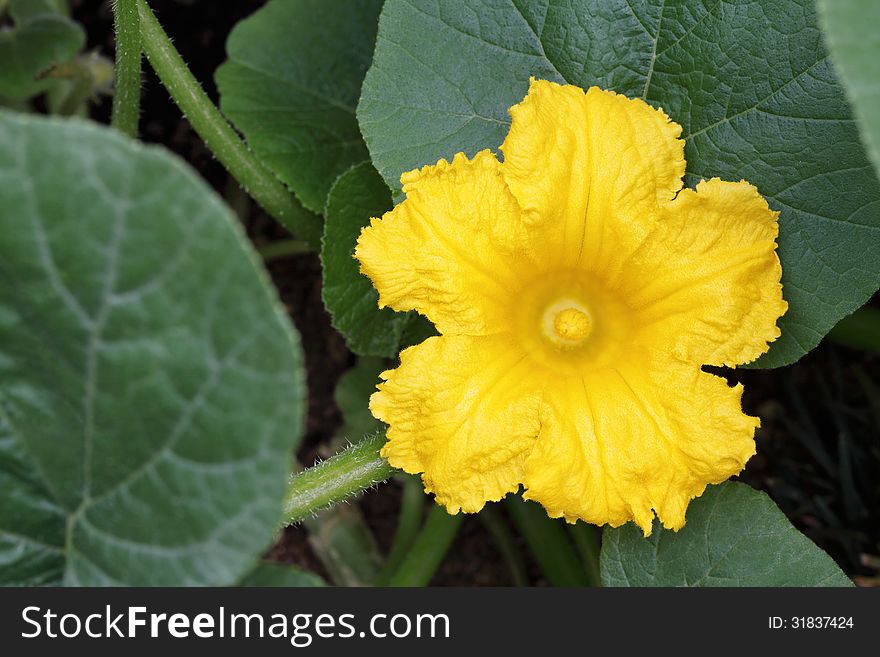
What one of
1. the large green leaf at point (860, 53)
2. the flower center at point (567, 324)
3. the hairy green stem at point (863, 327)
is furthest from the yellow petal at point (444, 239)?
the hairy green stem at point (863, 327)

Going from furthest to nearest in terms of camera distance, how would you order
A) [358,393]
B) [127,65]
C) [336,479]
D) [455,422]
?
1. [358,393]
2. [127,65]
3. [336,479]
4. [455,422]

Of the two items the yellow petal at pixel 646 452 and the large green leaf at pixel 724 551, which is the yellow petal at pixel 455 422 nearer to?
the yellow petal at pixel 646 452

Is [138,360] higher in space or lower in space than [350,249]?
higher

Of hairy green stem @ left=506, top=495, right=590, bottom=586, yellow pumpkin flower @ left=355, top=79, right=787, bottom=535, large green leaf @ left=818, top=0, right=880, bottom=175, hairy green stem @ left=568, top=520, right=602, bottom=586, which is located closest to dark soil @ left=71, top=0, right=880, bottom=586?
hairy green stem @ left=506, top=495, right=590, bottom=586

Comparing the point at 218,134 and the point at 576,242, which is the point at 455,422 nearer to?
the point at 576,242

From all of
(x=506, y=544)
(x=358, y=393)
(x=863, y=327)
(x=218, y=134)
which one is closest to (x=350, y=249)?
(x=218, y=134)

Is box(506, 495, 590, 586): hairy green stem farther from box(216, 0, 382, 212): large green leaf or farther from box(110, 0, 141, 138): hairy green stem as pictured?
box(110, 0, 141, 138): hairy green stem
